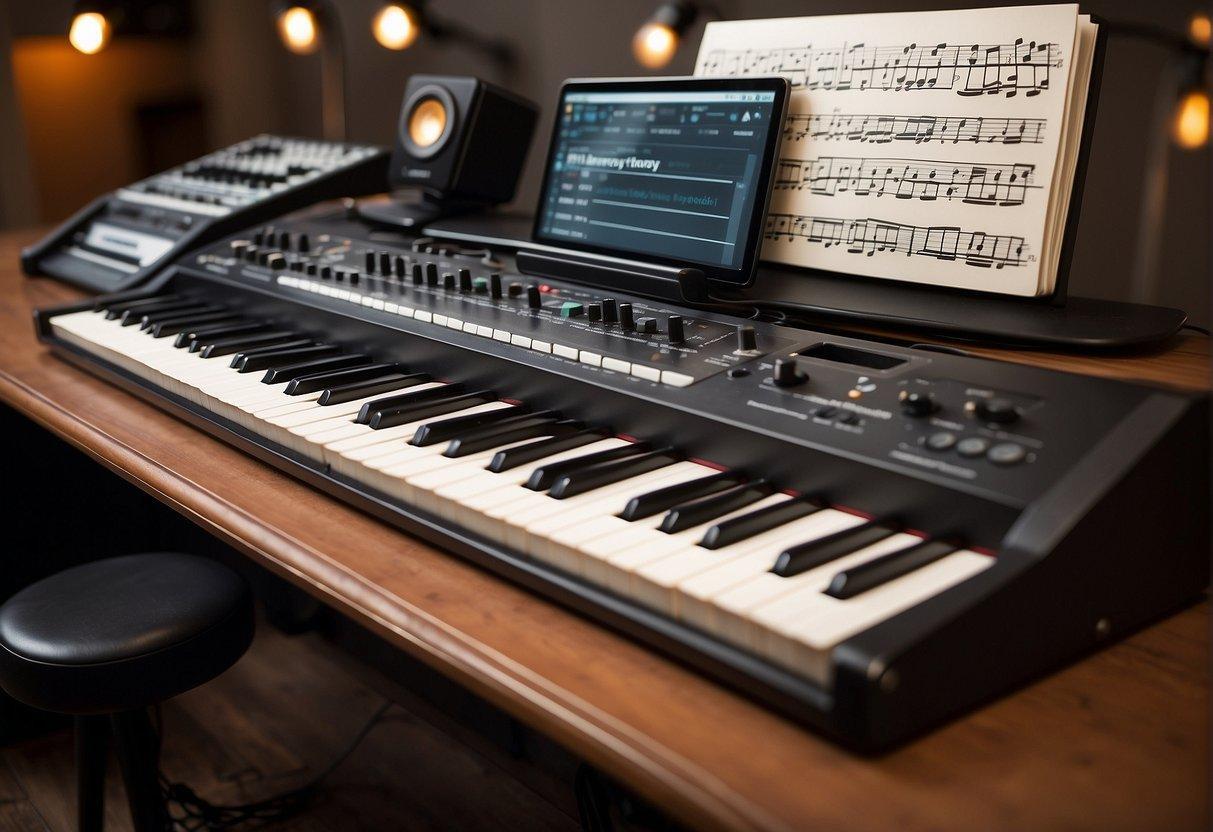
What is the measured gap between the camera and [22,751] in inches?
80.7

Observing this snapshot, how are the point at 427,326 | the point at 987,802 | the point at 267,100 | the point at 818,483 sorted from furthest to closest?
the point at 267,100, the point at 427,326, the point at 818,483, the point at 987,802

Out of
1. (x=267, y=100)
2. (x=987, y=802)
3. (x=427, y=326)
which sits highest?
(x=267, y=100)

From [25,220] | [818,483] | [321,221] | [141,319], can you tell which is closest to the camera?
[818,483]

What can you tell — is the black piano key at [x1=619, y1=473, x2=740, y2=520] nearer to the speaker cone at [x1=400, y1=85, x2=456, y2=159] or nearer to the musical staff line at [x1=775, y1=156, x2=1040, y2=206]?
the musical staff line at [x1=775, y1=156, x2=1040, y2=206]

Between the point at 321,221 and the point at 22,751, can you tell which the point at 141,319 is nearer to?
the point at 321,221

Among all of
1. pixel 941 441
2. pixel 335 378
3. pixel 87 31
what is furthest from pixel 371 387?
pixel 87 31

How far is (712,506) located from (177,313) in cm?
108

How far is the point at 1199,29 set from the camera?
1.21 meters

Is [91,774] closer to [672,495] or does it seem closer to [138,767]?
[138,767]

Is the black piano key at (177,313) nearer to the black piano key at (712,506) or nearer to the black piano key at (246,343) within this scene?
the black piano key at (246,343)

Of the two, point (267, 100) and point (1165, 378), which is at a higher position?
point (267, 100)

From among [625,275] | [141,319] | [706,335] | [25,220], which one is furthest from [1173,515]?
[25,220]

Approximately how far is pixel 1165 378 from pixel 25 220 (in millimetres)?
3813

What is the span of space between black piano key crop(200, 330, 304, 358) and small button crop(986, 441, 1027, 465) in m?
0.95
